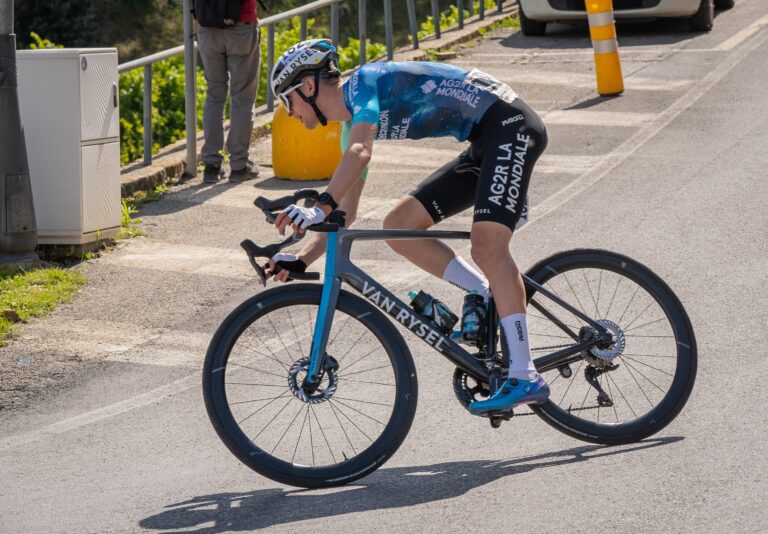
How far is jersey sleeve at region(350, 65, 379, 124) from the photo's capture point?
5.27 m

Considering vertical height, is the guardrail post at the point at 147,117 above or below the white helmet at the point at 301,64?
below

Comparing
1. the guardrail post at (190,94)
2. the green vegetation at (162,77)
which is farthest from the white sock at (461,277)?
the guardrail post at (190,94)

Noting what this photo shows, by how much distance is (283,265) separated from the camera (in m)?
5.35

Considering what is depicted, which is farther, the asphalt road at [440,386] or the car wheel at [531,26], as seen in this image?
the car wheel at [531,26]

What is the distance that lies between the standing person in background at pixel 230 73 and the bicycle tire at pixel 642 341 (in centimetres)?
590

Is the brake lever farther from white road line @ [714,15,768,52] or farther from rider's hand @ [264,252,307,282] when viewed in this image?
white road line @ [714,15,768,52]

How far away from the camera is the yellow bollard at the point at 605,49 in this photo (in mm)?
14219

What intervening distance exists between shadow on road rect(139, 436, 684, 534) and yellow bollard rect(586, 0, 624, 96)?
902 cm

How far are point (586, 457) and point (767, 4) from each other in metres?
16.3

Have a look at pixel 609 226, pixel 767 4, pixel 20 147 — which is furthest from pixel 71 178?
pixel 767 4

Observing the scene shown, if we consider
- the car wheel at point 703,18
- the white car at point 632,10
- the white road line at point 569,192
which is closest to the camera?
the white road line at point 569,192

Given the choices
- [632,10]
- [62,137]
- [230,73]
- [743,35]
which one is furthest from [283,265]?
[743,35]

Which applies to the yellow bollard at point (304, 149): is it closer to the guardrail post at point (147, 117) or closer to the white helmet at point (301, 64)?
the guardrail post at point (147, 117)

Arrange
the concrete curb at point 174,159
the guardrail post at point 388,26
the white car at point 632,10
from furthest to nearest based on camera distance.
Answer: the white car at point 632,10, the guardrail post at point 388,26, the concrete curb at point 174,159
